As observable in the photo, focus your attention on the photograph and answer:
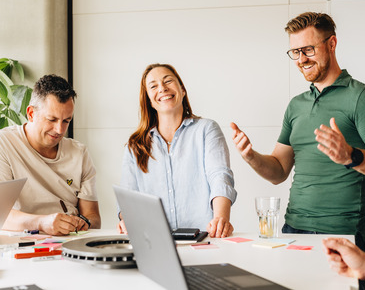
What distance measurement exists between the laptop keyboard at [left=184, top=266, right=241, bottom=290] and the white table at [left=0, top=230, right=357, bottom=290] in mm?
95

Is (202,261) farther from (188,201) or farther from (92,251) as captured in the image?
(188,201)

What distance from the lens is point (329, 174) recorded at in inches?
94.0

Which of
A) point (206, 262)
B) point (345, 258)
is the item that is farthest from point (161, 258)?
point (345, 258)

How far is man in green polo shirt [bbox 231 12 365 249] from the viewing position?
232 centimetres

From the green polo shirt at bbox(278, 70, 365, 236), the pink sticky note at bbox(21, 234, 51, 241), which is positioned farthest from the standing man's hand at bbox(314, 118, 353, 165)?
the pink sticky note at bbox(21, 234, 51, 241)

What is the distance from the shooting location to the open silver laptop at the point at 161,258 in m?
0.92

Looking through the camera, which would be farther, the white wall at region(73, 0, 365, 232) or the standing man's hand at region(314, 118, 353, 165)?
the white wall at region(73, 0, 365, 232)

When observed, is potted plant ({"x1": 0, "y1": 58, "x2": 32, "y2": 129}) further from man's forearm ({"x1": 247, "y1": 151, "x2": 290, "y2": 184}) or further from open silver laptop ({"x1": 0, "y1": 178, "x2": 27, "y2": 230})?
man's forearm ({"x1": 247, "y1": 151, "x2": 290, "y2": 184})

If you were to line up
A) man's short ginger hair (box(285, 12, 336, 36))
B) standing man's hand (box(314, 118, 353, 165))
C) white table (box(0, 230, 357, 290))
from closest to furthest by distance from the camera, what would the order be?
white table (box(0, 230, 357, 290)) → standing man's hand (box(314, 118, 353, 165)) → man's short ginger hair (box(285, 12, 336, 36))

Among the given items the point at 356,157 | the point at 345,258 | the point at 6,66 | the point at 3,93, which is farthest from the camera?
the point at 6,66

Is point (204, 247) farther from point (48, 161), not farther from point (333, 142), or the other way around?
point (48, 161)

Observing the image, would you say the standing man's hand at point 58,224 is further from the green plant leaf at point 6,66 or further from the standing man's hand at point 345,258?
the green plant leaf at point 6,66

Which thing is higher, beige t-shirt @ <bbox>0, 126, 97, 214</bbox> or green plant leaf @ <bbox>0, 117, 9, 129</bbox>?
green plant leaf @ <bbox>0, 117, 9, 129</bbox>

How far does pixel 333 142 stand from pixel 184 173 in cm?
79
